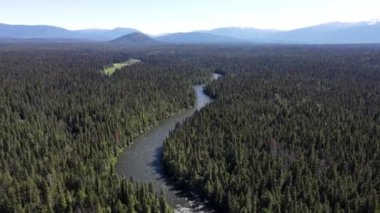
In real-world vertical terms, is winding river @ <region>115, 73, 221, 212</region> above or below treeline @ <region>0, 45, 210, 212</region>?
below

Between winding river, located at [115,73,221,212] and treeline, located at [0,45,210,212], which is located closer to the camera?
treeline, located at [0,45,210,212]

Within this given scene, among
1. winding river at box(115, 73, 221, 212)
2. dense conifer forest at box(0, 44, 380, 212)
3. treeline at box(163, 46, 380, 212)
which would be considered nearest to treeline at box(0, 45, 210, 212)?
dense conifer forest at box(0, 44, 380, 212)

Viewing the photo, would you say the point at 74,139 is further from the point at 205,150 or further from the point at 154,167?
the point at 205,150

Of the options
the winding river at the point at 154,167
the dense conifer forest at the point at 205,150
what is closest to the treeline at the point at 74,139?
the dense conifer forest at the point at 205,150

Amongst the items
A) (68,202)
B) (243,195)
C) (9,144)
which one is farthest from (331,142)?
(9,144)

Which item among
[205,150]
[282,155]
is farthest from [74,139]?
[282,155]

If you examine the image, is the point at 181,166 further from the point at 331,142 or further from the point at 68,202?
the point at 331,142

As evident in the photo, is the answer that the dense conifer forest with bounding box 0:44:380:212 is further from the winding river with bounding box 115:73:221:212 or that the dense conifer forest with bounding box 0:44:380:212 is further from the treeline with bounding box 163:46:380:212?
the winding river with bounding box 115:73:221:212

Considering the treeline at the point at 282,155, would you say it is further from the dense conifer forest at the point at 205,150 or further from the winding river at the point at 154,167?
the winding river at the point at 154,167
